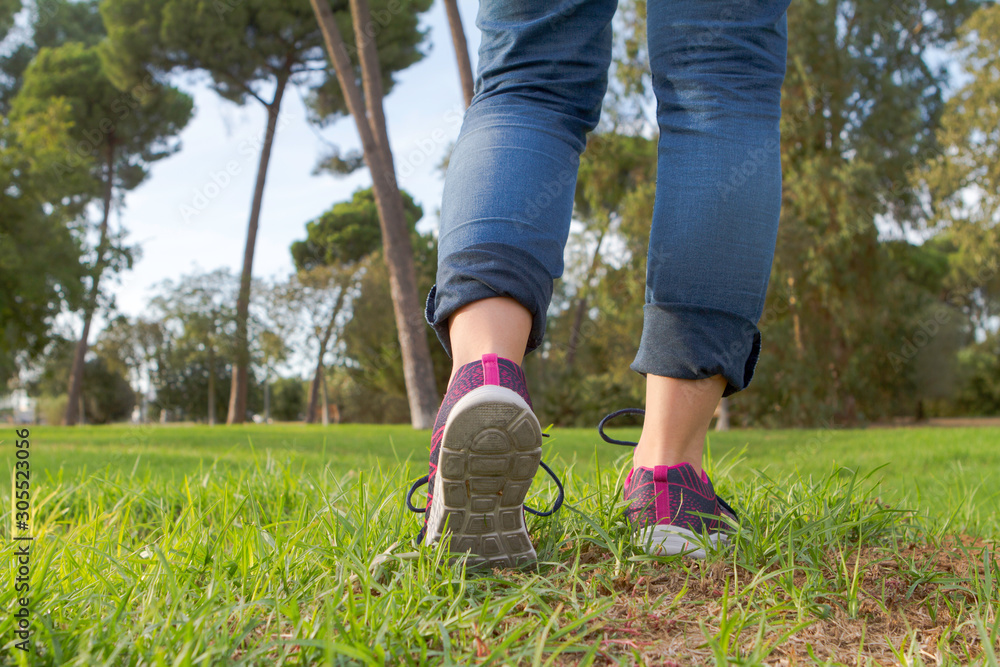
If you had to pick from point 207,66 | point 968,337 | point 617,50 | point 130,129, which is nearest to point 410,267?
point 617,50

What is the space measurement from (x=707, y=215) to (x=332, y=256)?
2601cm

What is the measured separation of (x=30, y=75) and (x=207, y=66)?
5.48 metres

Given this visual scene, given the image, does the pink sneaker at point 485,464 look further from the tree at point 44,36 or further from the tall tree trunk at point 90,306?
the tree at point 44,36

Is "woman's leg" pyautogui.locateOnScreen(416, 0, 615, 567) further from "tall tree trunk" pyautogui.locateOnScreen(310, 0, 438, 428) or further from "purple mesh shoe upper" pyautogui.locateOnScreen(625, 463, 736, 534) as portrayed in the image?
"tall tree trunk" pyautogui.locateOnScreen(310, 0, 438, 428)

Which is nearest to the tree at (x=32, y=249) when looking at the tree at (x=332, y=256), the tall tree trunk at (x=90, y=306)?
the tall tree trunk at (x=90, y=306)

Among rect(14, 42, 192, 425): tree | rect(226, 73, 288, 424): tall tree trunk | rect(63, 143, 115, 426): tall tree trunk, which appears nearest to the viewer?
rect(63, 143, 115, 426): tall tree trunk

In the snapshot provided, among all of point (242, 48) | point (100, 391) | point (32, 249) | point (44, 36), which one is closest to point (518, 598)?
point (32, 249)

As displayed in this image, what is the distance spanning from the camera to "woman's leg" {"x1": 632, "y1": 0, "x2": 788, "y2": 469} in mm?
1008

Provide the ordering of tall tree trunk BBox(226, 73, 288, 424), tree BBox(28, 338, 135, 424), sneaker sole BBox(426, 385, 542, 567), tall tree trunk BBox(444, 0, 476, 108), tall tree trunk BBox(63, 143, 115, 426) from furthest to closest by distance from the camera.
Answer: tree BBox(28, 338, 135, 424)
tall tree trunk BBox(226, 73, 288, 424)
tall tree trunk BBox(63, 143, 115, 426)
tall tree trunk BBox(444, 0, 476, 108)
sneaker sole BBox(426, 385, 542, 567)

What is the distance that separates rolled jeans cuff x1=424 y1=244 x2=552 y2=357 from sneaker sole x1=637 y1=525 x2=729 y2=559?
15.2 inches

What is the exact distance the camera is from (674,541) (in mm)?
987

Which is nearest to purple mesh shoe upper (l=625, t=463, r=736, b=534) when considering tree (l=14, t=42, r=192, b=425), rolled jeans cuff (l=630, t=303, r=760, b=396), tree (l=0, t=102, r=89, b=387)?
rolled jeans cuff (l=630, t=303, r=760, b=396)

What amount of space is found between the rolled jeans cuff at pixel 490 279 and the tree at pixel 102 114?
18.8 metres

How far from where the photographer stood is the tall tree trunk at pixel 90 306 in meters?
13.0
